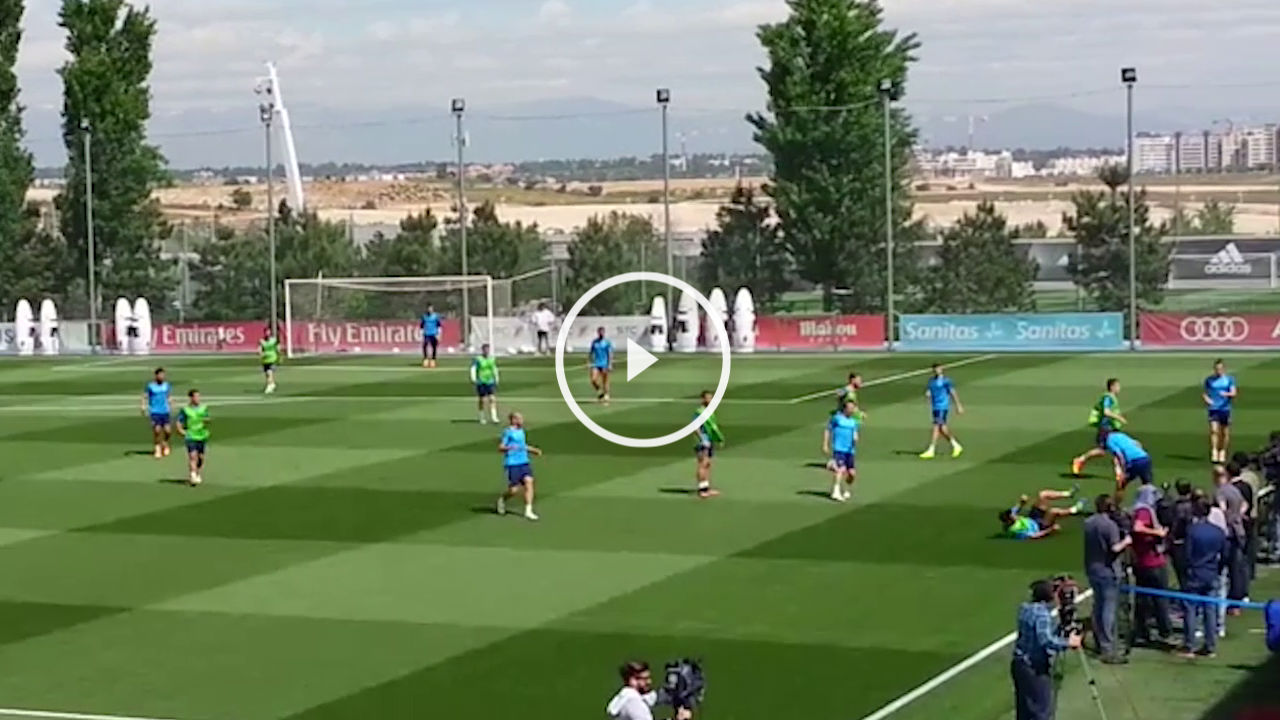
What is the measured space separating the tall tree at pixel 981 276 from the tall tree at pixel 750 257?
5651 millimetres

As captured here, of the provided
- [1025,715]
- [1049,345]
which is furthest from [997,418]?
[1025,715]

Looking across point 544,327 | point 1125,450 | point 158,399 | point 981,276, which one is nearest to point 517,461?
point 1125,450

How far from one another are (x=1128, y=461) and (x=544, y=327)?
3889 centimetres

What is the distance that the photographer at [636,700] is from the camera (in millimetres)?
13742

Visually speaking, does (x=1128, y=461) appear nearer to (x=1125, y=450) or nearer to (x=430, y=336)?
(x=1125, y=450)

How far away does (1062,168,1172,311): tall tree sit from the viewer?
7400 cm

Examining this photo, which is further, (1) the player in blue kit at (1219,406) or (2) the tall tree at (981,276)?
(2) the tall tree at (981,276)

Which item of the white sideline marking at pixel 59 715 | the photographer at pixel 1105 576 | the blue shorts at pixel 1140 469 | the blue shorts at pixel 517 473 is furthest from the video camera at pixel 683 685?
the blue shorts at pixel 517 473

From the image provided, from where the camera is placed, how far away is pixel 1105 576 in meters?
18.9

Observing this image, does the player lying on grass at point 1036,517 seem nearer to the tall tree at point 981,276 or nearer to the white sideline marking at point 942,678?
the white sideline marking at point 942,678

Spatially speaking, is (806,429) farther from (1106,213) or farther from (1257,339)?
(1106,213)

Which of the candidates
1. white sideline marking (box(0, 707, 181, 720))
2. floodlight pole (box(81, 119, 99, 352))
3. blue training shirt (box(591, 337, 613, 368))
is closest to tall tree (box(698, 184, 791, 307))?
floodlight pole (box(81, 119, 99, 352))

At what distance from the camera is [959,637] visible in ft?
65.1

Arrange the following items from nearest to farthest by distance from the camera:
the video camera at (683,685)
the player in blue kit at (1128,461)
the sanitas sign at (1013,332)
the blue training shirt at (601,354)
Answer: the video camera at (683,685), the player in blue kit at (1128,461), the blue training shirt at (601,354), the sanitas sign at (1013,332)
